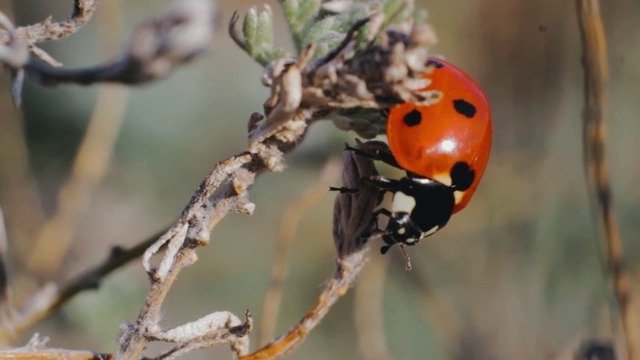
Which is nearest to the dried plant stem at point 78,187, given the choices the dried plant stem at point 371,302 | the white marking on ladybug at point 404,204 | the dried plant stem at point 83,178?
the dried plant stem at point 83,178

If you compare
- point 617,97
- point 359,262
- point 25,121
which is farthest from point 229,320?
point 617,97

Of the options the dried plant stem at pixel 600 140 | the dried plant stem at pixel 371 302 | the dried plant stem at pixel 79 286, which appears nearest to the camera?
the dried plant stem at pixel 79 286

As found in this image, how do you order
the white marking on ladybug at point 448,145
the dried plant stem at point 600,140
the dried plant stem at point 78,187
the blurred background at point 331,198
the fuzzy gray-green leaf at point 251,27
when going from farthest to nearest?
the blurred background at point 331,198 < the dried plant stem at point 78,187 < the dried plant stem at point 600,140 < the white marking on ladybug at point 448,145 < the fuzzy gray-green leaf at point 251,27

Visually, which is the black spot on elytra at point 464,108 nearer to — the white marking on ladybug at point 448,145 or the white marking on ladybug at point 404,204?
the white marking on ladybug at point 448,145

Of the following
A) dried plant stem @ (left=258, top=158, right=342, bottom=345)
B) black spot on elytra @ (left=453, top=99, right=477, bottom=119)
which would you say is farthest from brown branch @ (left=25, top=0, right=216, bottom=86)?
dried plant stem @ (left=258, top=158, right=342, bottom=345)

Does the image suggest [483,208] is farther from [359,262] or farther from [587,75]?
[359,262]

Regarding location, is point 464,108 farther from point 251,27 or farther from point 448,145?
point 251,27

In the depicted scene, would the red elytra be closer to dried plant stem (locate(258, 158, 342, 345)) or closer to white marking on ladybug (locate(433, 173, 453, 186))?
white marking on ladybug (locate(433, 173, 453, 186))
